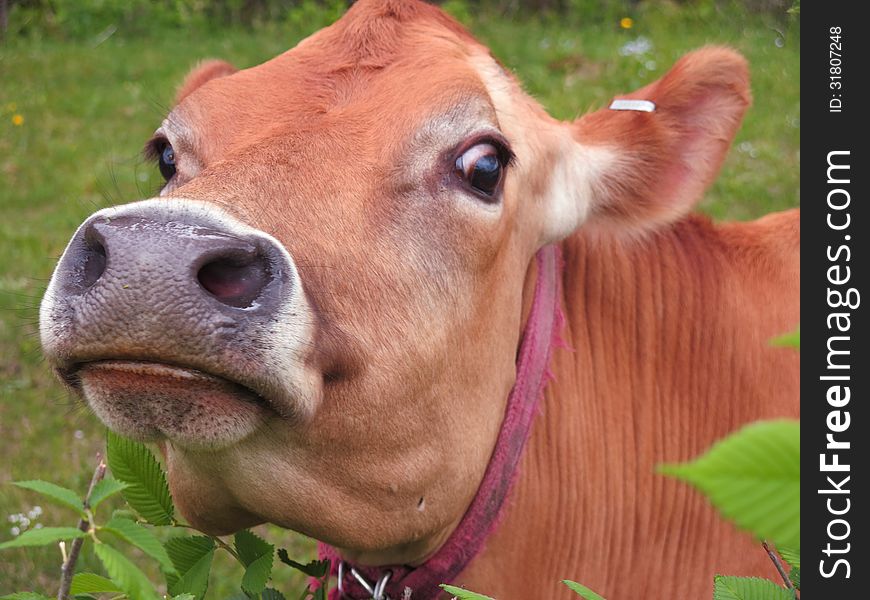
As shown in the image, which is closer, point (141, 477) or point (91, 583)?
point (91, 583)

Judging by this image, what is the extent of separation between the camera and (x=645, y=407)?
335cm

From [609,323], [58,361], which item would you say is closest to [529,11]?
[609,323]

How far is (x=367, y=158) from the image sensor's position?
2467mm

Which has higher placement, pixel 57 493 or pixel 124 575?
pixel 57 493

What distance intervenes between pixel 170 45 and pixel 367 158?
11.3m

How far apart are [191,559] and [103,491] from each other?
1.77 ft

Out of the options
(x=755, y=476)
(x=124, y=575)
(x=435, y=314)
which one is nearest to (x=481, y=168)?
(x=435, y=314)

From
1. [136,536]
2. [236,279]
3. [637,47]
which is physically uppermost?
[637,47]

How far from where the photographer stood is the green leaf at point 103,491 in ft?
5.70

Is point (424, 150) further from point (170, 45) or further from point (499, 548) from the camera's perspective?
point (170, 45)

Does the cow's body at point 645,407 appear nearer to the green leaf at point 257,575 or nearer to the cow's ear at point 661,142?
the cow's ear at point 661,142

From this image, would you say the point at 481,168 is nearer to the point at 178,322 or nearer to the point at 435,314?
the point at 435,314

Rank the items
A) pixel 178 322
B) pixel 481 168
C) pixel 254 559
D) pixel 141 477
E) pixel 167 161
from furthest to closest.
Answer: pixel 167 161, pixel 481 168, pixel 254 559, pixel 141 477, pixel 178 322
